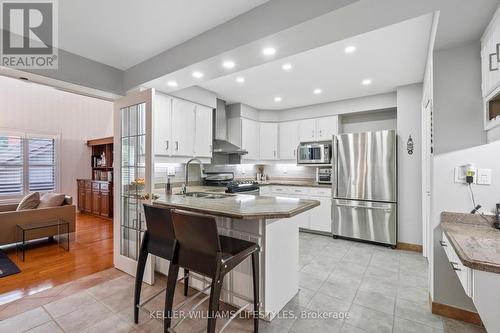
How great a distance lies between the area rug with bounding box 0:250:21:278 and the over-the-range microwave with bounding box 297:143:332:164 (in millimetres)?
4693

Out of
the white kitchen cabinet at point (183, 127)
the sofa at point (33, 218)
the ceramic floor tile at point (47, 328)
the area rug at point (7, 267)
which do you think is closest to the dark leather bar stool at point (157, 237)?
the ceramic floor tile at point (47, 328)

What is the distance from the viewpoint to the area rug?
9.28ft

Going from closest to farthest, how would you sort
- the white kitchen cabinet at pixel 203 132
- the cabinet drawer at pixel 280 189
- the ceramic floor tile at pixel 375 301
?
1. the ceramic floor tile at pixel 375 301
2. the white kitchen cabinet at pixel 203 132
3. the cabinet drawer at pixel 280 189

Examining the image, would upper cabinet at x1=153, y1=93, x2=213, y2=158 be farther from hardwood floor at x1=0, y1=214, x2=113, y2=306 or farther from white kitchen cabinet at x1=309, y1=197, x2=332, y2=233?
white kitchen cabinet at x1=309, y1=197, x2=332, y2=233

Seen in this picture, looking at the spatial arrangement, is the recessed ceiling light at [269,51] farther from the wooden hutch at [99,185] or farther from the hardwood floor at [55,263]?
the wooden hutch at [99,185]

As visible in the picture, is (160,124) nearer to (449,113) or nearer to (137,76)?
(137,76)

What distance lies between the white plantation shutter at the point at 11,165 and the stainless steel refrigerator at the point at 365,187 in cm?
742

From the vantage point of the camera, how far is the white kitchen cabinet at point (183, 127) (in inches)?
140

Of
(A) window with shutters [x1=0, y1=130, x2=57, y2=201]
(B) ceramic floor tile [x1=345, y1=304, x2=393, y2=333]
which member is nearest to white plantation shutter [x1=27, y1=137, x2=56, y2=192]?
(A) window with shutters [x1=0, y1=130, x2=57, y2=201]

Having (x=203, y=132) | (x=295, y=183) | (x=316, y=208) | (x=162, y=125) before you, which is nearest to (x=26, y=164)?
(x=162, y=125)

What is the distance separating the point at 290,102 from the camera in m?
4.71

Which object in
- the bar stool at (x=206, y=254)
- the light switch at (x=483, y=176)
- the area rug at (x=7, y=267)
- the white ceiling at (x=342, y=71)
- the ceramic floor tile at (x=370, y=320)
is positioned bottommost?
the ceramic floor tile at (x=370, y=320)

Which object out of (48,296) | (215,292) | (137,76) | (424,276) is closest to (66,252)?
(48,296)
